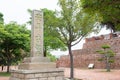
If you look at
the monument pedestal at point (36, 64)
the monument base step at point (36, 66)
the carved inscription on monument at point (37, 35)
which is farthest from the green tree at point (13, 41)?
the monument base step at point (36, 66)

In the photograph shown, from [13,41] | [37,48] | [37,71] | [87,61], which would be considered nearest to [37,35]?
[37,48]

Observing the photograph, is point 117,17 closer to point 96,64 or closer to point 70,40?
point 70,40

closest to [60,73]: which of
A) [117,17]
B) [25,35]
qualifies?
[117,17]

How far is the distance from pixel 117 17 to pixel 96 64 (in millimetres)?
18868

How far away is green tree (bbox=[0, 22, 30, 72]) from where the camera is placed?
79.0 feet

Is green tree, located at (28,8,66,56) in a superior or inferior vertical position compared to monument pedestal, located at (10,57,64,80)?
superior

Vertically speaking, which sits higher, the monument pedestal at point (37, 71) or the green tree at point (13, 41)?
the green tree at point (13, 41)

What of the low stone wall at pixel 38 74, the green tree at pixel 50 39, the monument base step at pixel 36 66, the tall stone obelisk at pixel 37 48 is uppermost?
the green tree at pixel 50 39

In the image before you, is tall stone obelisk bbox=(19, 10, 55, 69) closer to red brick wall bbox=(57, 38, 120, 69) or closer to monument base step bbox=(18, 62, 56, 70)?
monument base step bbox=(18, 62, 56, 70)

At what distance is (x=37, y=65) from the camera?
9984mm

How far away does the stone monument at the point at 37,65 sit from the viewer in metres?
9.59

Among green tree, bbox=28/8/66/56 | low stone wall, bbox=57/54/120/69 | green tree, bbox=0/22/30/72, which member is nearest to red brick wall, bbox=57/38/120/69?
low stone wall, bbox=57/54/120/69

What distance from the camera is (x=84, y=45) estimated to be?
1442 inches

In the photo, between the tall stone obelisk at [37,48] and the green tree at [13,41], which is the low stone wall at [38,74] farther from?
the green tree at [13,41]
